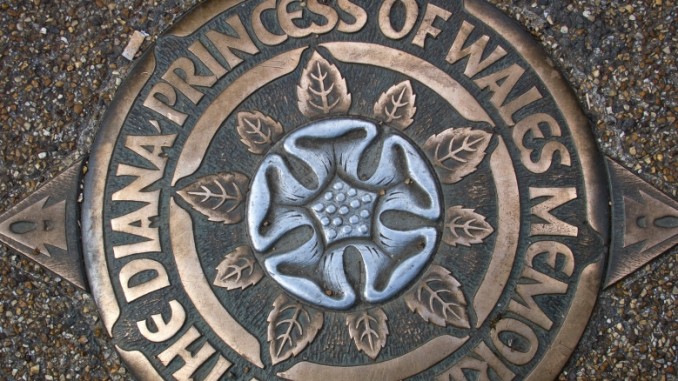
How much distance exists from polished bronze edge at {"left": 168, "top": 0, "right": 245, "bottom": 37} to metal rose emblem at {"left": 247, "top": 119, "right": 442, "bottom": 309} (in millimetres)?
442

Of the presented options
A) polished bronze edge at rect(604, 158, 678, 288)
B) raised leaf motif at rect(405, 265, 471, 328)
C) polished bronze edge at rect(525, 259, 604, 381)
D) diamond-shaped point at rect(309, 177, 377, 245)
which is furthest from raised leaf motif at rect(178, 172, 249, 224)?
polished bronze edge at rect(604, 158, 678, 288)

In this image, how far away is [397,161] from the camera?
1938 millimetres

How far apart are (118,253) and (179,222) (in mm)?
201

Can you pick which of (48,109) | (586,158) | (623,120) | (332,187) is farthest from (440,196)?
(48,109)

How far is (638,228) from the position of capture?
76.0 inches

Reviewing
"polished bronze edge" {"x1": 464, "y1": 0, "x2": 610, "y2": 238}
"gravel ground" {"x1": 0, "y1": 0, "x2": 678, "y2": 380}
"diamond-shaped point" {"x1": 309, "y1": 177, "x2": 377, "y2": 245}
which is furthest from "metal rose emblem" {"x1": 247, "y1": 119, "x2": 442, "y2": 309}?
"gravel ground" {"x1": 0, "y1": 0, "x2": 678, "y2": 380}

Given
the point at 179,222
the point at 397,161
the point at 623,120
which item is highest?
the point at 623,120

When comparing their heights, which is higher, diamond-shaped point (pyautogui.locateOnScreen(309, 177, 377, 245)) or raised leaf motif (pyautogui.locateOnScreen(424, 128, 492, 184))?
raised leaf motif (pyautogui.locateOnScreen(424, 128, 492, 184))

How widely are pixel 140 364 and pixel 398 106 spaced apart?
1.07m

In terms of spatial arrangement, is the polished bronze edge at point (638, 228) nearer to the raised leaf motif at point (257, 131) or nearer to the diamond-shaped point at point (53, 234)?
the raised leaf motif at point (257, 131)

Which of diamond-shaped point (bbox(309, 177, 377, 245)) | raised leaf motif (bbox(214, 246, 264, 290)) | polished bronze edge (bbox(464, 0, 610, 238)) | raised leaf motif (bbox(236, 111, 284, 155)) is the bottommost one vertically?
raised leaf motif (bbox(214, 246, 264, 290))

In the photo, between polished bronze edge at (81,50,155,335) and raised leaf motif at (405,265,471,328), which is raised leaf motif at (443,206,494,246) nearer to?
raised leaf motif at (405,265,471,328)

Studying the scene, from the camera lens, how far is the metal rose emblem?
191 cm

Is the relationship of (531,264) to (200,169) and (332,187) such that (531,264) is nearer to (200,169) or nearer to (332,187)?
(332,187)
